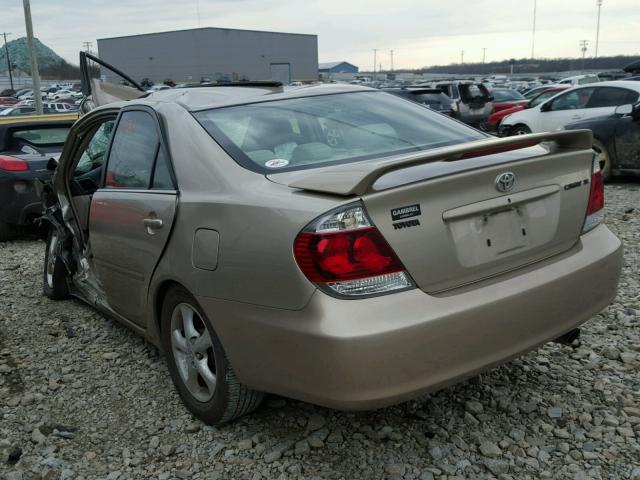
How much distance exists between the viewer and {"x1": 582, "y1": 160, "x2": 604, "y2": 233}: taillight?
289cm

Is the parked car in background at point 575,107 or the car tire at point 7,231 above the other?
the parked car in background at point 575,107

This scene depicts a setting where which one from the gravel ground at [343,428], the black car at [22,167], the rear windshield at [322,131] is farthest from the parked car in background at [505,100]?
the rear windshield at [322,131]

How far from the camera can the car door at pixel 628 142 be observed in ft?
29.5

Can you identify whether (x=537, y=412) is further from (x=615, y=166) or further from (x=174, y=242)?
(x=615, y=166)

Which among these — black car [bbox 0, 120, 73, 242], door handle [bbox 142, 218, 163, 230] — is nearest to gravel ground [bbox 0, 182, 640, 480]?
door handle [bbox 142, 218, 163, 230]

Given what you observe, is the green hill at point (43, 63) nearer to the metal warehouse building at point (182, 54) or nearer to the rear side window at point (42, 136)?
the metal warehouse building at point (182, 54)

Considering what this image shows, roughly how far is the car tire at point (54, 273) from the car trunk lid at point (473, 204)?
3.03 meters

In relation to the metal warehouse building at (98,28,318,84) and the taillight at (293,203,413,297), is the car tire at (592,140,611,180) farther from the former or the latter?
the metal warehouse building at (98,28,318,84)

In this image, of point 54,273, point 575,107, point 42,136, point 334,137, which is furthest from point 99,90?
point 575,107

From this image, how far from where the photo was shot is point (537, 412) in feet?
9.86

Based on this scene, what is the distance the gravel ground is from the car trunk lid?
78cm

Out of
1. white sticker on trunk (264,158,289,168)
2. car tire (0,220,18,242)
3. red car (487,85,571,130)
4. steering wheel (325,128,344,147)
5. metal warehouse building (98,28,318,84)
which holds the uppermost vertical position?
metal warehouse building (98,28,318,84)

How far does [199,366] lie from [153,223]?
2.27 feet

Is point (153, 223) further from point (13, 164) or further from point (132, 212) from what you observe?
point (13, 164)
